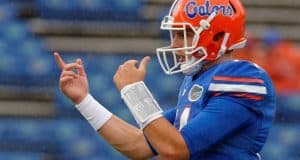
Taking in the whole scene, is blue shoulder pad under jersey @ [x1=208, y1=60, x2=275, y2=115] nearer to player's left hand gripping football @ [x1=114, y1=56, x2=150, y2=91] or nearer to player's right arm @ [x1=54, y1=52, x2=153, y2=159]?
player's left hand gripping football @ [x1=114, y1=56, x2=150, y2=91]

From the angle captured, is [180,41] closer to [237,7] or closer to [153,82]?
[237,7]

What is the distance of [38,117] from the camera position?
836 cm

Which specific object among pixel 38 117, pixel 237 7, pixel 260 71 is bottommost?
pixel 38 117

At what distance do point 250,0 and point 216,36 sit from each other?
21.8ft

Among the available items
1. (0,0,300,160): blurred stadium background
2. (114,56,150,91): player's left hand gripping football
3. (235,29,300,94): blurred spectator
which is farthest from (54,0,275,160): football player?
(235,29,300,94): blurred spectator

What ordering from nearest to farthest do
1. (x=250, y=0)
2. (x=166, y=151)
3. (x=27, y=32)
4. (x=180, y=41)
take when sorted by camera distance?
1. (x=166, y=151)
2. (x=180, y=41)
3. (x=27, y=32)
4. (x=250, y=0)

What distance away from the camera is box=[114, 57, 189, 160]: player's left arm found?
2936mm

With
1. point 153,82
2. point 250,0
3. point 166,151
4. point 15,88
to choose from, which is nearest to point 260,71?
point 166,151

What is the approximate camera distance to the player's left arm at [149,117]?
2.94 meters

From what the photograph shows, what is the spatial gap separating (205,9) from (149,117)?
0.43 metres

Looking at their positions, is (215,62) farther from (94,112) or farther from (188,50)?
(94,112)

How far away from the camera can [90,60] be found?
8.45 meters

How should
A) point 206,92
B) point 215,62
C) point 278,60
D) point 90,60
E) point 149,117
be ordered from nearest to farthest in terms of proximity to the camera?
point 149,117 → point 206,92 → point 215,62 → point 278,60 → point 90,60

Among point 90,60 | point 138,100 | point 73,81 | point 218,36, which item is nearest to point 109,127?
point 73,81
